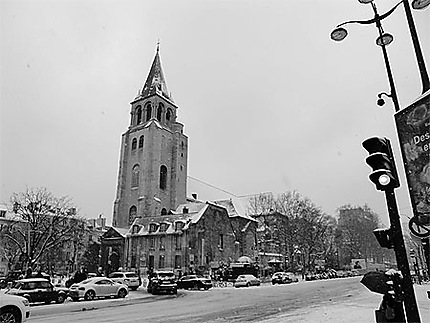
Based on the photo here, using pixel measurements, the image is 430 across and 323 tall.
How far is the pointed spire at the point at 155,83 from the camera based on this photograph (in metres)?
78.6

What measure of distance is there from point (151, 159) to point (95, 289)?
47.4m

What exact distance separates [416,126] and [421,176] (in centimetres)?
77

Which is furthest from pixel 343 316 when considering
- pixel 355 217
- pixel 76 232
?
pixel 355 217

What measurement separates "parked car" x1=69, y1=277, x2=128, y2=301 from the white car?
11.8m

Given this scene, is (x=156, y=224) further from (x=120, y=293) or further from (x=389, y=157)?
(x=389, y=157)

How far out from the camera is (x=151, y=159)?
230 feet

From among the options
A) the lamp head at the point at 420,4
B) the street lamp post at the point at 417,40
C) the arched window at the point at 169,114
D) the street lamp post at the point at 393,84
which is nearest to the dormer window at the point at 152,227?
the arched window at the point at 169,114

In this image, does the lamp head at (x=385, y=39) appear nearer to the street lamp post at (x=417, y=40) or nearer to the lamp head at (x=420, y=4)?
the street lamp post at (x=417, y=40)

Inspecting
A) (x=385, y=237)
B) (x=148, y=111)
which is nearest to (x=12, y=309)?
(x=385, y=237)

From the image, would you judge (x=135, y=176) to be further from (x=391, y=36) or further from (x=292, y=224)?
(x=391, y=36)

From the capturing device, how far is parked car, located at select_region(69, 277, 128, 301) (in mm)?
22969

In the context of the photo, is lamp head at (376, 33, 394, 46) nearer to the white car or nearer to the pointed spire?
the white car

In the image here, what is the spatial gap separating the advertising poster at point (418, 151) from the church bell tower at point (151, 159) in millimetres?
61390

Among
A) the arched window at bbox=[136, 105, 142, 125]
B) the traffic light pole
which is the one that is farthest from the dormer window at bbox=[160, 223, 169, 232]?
the traffic light pole
